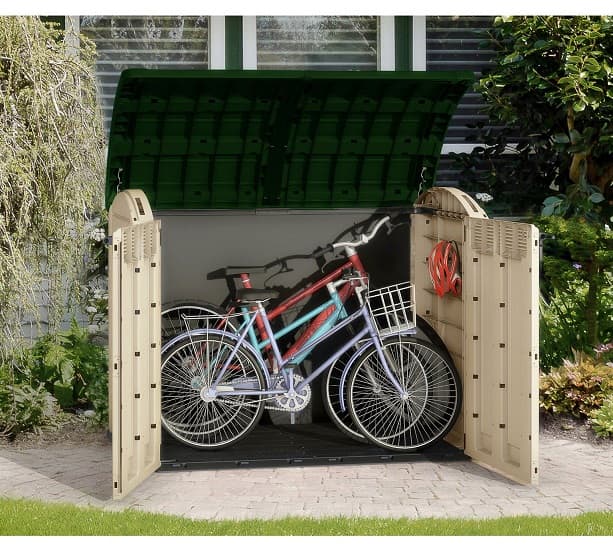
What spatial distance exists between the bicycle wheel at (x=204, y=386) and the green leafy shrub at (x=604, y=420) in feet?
8.22

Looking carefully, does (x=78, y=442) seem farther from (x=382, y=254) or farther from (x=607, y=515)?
Result: (x=607, y=515)

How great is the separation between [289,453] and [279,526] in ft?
6.00

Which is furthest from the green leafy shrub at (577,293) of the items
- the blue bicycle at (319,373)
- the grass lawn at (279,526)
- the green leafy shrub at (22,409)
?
the green leafy shrub at (22,409)

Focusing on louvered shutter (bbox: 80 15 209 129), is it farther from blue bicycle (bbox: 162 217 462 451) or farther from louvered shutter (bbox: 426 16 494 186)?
blue bicycle (bbox: 162 217 462 451)

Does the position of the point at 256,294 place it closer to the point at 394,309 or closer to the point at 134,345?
the point at 394,309

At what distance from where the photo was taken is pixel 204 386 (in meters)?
8.01

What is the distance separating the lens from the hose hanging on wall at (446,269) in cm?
808

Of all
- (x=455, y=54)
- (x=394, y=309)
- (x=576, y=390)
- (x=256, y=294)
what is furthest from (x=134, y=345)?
(x=455, y=54)

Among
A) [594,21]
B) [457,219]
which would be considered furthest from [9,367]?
[594,21]

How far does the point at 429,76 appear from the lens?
7965mm

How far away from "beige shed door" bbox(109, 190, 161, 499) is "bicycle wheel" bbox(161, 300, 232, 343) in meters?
1.00

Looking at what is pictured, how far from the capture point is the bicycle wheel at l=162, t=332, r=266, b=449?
7.98m

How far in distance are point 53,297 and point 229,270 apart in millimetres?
1337

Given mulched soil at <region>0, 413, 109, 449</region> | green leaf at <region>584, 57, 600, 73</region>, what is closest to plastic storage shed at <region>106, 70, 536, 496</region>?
mulched soil at <region>0, 413, 109, 449</region>
